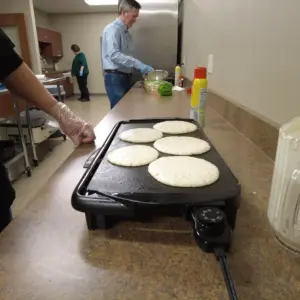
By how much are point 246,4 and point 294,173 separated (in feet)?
2.43

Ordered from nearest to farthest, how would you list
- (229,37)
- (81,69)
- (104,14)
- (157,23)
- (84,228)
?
(84,228), (229,37), (157,23), (81,69), (104,14)

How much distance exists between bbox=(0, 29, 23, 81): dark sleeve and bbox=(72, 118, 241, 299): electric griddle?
48 centimetres

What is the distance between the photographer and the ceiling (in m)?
5.48

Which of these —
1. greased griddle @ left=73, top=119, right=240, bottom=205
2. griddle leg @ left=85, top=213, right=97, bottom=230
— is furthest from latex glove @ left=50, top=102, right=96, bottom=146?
griddle leg @ left=85, top=213, right=97, bottom=230

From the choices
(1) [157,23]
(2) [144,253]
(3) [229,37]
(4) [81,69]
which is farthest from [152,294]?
(4) [81,69]

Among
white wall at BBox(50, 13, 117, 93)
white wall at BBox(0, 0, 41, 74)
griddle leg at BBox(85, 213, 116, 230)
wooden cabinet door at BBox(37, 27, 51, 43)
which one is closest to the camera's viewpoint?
griddle leg at BBox(85, 213, 116, 230)

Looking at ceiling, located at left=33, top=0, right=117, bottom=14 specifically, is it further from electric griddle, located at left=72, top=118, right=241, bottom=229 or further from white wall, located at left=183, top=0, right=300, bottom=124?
electric griddle, located at left=72, top=118, right=241, bottom=229

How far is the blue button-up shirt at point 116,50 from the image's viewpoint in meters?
2.05

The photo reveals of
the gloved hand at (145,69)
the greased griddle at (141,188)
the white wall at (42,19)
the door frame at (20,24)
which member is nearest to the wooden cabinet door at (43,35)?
the white wall at (42,19)

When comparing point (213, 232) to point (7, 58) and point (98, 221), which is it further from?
point (7, 58)

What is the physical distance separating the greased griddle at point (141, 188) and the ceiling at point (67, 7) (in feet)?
20.2

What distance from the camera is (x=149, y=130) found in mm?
679

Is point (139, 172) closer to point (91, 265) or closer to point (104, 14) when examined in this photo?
point (91, 265)

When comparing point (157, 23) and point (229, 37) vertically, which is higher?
point (157, 23)
